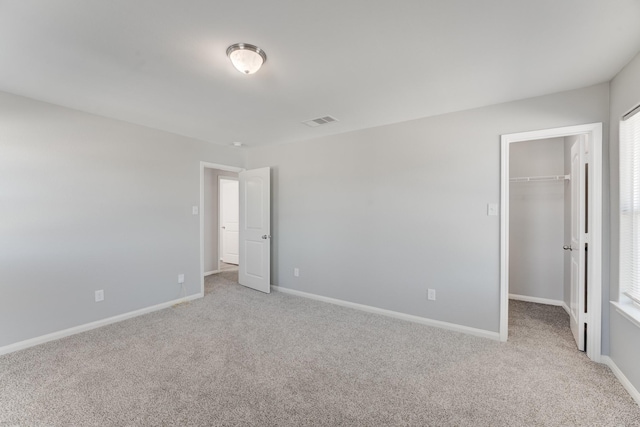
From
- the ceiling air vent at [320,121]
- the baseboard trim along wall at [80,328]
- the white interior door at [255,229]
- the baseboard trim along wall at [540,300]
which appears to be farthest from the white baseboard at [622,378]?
the baseboard trim along wall at [80,328]

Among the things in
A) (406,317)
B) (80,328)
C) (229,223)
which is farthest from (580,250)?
(229,223)

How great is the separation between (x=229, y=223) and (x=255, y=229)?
2552 mm

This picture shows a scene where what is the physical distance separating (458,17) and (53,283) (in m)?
4.13

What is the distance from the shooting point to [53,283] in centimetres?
278

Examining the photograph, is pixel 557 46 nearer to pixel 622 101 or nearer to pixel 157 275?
pixel 622 101

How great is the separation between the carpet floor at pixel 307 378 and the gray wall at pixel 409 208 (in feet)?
1.63

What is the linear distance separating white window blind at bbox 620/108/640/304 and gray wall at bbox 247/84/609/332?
38cm

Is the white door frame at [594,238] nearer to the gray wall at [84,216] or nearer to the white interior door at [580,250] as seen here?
the white interior door at [580,250]

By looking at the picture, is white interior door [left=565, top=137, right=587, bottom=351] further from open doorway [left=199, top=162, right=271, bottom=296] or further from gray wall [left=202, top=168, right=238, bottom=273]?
gray wall [left=202, top=168, right=238, bottom=273]

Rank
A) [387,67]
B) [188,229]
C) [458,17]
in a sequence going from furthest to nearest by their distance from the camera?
1. [188,229]
2. [387,67]
3. [458,17]

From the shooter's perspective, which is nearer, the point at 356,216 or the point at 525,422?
the point at 525,422

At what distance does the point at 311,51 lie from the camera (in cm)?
188

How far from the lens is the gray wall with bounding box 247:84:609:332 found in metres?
2.81

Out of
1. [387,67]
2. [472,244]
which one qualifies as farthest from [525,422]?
[387,67]
